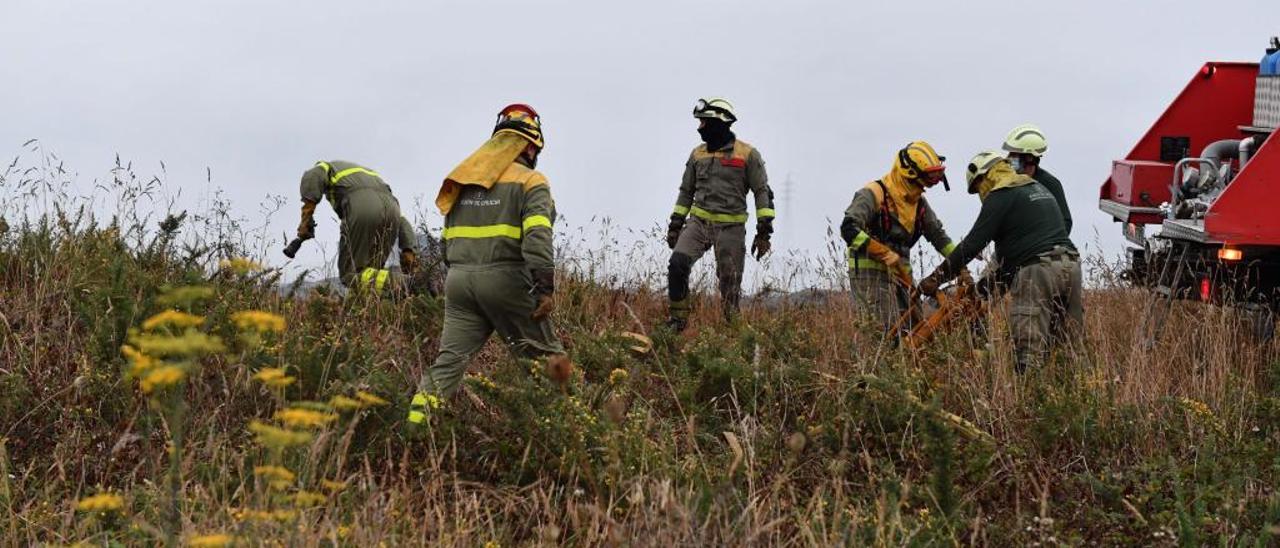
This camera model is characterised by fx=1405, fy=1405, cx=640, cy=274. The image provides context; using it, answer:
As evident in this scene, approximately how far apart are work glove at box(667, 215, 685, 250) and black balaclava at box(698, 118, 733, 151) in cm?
59

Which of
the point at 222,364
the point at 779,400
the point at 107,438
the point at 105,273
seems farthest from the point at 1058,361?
the point at 105,273

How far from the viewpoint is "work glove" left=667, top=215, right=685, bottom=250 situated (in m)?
10.5

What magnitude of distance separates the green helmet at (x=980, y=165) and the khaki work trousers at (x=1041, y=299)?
0.59 metres

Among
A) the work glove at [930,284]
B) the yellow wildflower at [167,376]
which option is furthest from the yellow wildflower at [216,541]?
the work glove at [930,284]

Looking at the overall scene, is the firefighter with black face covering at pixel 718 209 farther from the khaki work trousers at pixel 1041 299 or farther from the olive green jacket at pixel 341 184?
the khaki work trousers at pixel 1041 299

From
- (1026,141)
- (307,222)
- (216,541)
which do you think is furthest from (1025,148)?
(216,541)

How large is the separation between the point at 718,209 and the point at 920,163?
7.27 feet

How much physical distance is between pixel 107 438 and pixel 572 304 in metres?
4.59

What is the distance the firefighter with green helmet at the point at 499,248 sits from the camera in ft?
20.9

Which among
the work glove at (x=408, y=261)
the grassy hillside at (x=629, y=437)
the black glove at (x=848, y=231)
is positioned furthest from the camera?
the work glove at (x=408, y=261)

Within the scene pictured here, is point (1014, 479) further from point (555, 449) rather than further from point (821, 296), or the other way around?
point (821, 296)

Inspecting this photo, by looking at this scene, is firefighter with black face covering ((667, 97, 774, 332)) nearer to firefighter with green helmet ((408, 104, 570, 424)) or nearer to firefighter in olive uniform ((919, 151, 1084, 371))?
firefighter in olive uniform ((919, 151, 1084, 371))

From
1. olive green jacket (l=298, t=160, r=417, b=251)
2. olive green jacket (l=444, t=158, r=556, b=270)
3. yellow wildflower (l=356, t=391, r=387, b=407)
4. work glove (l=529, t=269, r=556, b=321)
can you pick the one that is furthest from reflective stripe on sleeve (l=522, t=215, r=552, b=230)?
olive green jacket (l=298, t=160, r=417, b=251)

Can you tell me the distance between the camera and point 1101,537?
5.29 metres
